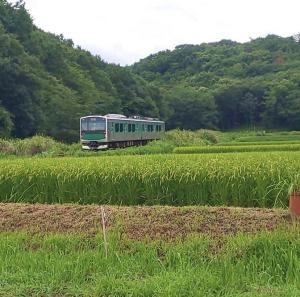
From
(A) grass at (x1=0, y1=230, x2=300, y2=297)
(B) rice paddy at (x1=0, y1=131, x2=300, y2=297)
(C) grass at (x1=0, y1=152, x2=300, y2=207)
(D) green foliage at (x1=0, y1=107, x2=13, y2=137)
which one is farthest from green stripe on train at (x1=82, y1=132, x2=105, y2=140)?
(A) grass at (x1=0, y1=230, x2=300, y2=297)

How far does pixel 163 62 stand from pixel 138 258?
333 feet

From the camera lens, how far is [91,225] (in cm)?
653

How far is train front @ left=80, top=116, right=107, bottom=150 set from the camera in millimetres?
29641

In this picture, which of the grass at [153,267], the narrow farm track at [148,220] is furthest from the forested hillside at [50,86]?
the grass at [153,267]

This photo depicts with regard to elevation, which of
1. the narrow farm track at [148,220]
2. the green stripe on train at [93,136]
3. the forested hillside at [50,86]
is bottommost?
the narrow farm track at [148,220]

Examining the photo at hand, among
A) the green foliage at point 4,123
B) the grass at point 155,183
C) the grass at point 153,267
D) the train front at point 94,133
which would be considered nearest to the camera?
the grass at point 153,267

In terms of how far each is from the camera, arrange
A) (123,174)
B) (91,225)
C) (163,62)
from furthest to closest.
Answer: (163,62) → (123,174) → (91,225)

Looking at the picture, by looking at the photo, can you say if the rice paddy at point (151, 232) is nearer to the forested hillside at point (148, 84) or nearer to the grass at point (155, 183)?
the grass at point (155, 183)

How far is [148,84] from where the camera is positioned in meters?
77.6

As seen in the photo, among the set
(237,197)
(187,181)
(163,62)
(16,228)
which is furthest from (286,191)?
A: (163,62)

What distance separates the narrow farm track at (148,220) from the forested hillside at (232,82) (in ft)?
236

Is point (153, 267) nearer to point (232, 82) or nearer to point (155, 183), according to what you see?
point (155, 183)

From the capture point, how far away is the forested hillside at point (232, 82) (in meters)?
79.5

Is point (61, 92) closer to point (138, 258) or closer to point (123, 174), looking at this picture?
point (123, 174)
